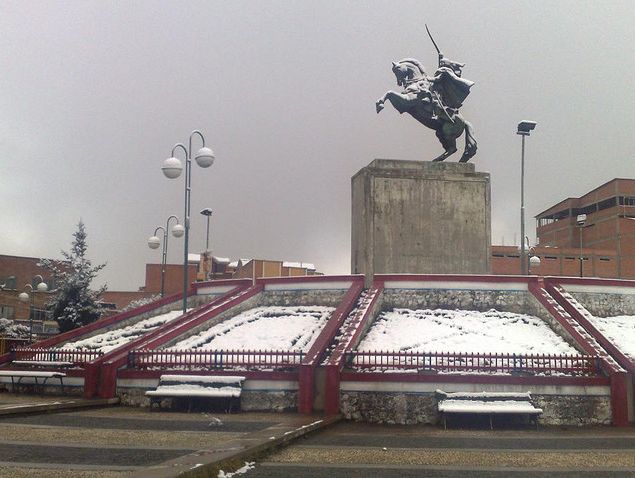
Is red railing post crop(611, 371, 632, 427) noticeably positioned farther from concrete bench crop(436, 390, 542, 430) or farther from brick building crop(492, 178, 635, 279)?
brick building crop(492, 178, 635, 279)

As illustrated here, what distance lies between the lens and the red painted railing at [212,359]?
51.9 feet

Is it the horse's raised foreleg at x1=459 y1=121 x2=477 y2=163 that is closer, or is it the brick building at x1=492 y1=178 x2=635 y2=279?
the horse's raised foreleg at x1=459 y1=121 x2=477 y2=163

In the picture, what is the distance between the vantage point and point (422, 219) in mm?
23062

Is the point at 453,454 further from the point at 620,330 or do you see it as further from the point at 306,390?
the point at 620,330

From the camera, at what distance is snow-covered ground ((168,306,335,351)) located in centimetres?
1816

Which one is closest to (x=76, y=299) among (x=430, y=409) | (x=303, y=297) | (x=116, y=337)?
(x=116, y=337)

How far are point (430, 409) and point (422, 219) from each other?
9586 mm

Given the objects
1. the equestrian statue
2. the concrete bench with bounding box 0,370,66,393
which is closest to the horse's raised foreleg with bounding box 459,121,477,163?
the equestrian statue

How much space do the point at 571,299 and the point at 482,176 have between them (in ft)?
19.4

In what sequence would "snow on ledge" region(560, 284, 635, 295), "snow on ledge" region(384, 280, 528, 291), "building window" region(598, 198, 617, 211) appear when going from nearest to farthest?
"snow on ledge" region(384, 280, 528, 291)
"snow on ledge" region(560, 284, 635, 295)
"building window" region(598, 198, 617, 211)

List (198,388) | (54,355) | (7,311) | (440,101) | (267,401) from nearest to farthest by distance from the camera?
(198,388)
(267,401)
(54,355)
(440,101)
(7,311)

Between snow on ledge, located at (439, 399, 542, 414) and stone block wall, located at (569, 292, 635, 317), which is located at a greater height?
stone block wall, located at (569, 292, 635, 317)

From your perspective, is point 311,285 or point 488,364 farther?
point 311,285

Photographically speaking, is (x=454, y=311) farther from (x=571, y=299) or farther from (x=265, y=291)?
(x=265, y=291)
